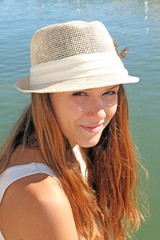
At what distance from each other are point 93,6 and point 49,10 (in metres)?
1.99

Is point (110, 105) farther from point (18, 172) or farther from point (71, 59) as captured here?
point (18, 172)

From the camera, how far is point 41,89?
4.93 ft

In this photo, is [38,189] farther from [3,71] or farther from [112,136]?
[3,71]

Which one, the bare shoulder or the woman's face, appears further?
the woman's face

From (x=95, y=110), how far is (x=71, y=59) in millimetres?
252

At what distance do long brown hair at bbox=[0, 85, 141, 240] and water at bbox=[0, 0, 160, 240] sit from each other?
124 cm

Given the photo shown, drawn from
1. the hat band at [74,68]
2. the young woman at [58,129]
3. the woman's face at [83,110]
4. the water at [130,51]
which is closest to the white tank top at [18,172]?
the young woman at [58,129]

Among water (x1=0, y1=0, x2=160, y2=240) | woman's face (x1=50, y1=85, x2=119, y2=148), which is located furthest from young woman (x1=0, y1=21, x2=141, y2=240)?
water (x1=0, y1=0, x2=160, y2=240)

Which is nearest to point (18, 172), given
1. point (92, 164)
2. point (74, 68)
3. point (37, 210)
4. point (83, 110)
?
point (37, 210)

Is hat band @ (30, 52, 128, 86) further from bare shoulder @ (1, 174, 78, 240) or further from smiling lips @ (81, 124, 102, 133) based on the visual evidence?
bare shoulder @ (1, 174, 78, 240)

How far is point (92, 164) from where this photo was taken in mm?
2125

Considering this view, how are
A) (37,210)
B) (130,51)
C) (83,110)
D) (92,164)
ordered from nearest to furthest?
(37,210), (83,110), (92,164), (130,51)

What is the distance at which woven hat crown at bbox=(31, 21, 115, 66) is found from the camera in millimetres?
1495

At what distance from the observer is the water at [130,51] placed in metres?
4.30
